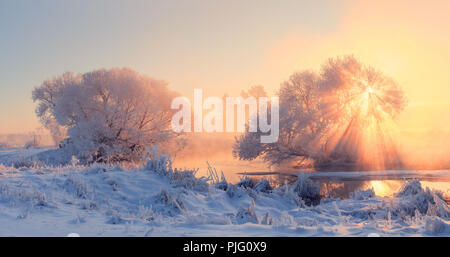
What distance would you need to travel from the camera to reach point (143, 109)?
78.9 feet

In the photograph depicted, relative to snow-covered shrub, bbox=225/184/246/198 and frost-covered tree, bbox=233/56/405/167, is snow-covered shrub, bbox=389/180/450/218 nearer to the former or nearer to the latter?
snow-covered shrub, bbox=225/184/246/198

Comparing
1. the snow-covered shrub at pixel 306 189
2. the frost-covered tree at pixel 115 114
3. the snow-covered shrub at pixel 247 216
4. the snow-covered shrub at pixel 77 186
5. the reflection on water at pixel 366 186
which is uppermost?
the frost-covered tree at pixel 115 114

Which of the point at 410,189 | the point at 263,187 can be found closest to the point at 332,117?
the point at 263,187

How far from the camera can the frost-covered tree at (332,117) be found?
884 inches

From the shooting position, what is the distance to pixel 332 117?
79.9 feet

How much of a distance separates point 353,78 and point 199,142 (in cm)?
2104

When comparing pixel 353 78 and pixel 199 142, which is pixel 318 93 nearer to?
pixel 353 78

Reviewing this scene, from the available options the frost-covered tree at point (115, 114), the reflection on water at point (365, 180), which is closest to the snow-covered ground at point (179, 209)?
the reflection on water at point (365, 180)

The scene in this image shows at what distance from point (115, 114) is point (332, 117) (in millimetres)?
15197

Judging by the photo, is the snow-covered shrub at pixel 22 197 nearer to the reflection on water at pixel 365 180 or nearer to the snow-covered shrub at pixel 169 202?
the snow-covered shrub at pixel 169 202

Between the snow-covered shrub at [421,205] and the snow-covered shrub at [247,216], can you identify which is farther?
the snow-covered shrub at [421,205]

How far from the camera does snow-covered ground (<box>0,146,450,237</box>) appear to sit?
4.06 m

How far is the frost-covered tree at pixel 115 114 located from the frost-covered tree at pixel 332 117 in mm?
6510
